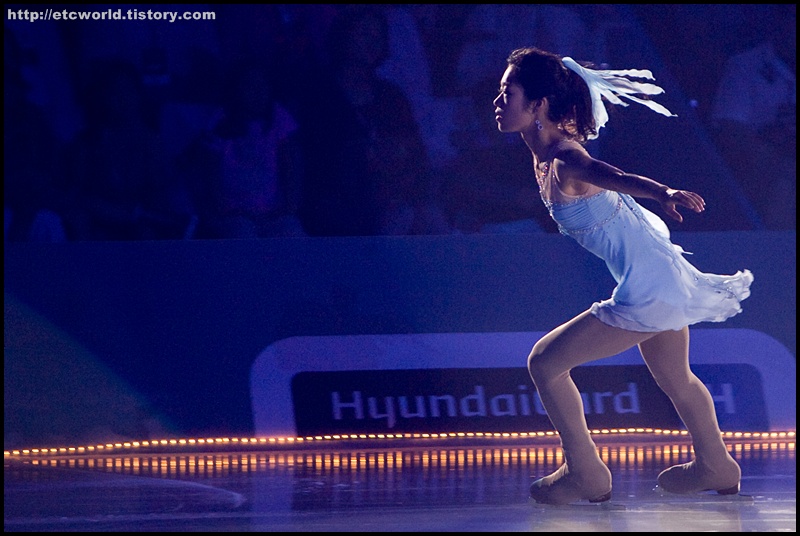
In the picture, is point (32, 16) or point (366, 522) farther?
point (32, 16)

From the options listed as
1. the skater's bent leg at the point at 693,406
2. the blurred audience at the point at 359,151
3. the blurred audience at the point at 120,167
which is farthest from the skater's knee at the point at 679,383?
the blurred audience at the point at 120,167

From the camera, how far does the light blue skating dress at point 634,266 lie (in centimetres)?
367

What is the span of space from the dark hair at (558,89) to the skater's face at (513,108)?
0.02 meters

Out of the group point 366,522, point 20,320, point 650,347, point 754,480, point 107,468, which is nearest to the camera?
point 366,522

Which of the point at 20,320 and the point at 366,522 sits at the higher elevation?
the point at 20,320

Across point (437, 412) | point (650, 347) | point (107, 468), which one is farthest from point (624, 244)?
point (107, 468)

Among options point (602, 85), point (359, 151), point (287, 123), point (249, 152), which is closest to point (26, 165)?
point (249, 152)

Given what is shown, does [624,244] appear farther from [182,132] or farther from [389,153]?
[182,132]

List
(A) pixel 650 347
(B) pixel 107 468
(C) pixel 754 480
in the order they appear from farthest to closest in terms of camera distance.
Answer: (B) pixel 107 468, (C) pixel 754 480, (A) pixel 650 347

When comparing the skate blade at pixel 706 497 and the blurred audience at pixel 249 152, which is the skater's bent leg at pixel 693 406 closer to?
the skate blade at pixel 706 497

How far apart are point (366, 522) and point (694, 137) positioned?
127 inches

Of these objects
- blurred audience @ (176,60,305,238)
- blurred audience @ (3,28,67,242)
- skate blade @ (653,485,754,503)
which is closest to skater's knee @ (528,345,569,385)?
skate blade @ (653,485,754,503)

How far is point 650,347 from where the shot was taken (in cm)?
387

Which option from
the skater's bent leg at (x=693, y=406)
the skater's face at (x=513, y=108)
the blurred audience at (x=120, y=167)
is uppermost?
the blurred audience at (x=120, y=167)
